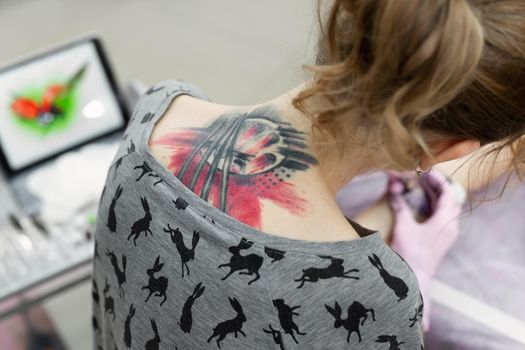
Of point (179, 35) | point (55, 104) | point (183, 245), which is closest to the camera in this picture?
point (183, 245)

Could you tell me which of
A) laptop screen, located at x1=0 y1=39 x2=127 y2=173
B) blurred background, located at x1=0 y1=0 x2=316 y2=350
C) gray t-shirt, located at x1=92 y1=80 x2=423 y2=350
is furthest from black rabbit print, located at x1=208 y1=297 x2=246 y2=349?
blurred background, located at x1=0 y1=0 x2=316 y2=350

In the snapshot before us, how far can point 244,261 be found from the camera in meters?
0.60

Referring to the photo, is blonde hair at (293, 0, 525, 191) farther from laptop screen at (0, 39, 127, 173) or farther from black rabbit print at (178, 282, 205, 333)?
laptop screen at (0, 39, 127, 173)

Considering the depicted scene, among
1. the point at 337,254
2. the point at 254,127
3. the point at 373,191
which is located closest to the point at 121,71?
the point at 373,191

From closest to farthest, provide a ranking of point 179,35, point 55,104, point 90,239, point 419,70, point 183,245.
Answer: point 419,70, point 183,245, point 90,239, point 55,104, point 179,35

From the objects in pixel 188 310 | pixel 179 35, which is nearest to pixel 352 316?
pixel 188 310

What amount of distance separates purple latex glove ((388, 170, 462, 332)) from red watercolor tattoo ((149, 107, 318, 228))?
60cm

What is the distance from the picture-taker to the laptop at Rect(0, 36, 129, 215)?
4.63 feet

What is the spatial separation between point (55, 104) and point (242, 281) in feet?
3.32

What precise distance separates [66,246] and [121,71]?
1.08 metres

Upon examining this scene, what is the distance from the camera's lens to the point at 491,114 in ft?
2.00

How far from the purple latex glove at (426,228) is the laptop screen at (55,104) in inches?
28.6

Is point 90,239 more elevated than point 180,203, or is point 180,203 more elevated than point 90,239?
point 180,203

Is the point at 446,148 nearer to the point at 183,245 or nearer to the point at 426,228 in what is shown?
the point at 183,245
